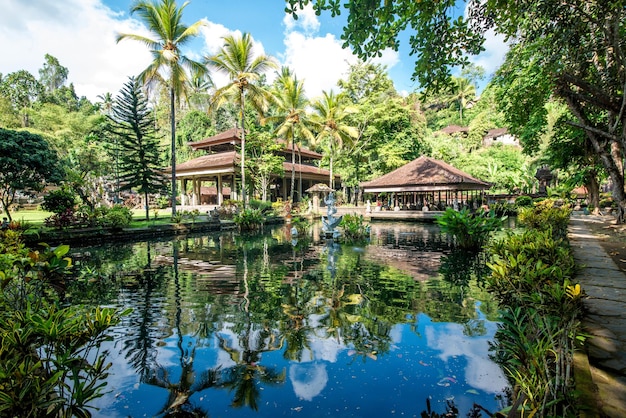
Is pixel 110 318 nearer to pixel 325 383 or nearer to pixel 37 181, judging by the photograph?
pixel 325 383

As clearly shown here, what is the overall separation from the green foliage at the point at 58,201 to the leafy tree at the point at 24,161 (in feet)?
2.50

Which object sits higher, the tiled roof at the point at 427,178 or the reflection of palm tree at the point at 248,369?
the tiled roof at the point at 427,178

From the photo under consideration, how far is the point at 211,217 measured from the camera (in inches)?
763

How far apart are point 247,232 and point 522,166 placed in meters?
28.1

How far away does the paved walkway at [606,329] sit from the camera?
6.87ft

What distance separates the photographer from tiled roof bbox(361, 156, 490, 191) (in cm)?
2184

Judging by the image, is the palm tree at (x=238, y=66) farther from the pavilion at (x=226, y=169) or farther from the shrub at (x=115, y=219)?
the shrub at (x=115, y=219)

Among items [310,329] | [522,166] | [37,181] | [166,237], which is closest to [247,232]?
[166,237]

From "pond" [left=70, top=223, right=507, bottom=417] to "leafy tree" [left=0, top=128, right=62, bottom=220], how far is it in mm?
7105

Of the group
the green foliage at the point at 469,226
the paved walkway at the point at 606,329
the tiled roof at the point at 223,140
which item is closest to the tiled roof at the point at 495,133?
the tiled roof at the point at 223,140

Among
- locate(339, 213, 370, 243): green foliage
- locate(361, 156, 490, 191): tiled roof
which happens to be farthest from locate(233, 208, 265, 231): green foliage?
locate(361, 156, 490, 191): tiled roof

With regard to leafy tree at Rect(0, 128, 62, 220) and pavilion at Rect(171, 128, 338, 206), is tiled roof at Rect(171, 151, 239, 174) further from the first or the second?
leafy tree at Rect(0, 128, 62, 220)

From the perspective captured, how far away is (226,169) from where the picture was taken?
81.4 ft

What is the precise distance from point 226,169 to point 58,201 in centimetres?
1256
